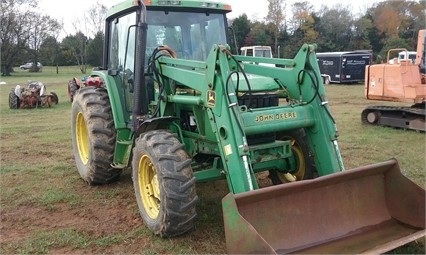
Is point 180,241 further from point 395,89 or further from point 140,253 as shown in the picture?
point 395,89

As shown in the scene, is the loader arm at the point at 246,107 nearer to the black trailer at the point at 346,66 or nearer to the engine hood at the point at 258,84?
the engine hood at the point at 258,84

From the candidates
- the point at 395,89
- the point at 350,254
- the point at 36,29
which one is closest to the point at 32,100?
the point at 395,89

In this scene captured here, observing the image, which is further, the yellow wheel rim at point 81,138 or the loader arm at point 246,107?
the yellow wheel rim at point 81,138

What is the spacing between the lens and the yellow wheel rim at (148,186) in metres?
4.55

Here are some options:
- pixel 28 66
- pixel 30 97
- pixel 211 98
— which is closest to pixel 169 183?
pixel 211 98

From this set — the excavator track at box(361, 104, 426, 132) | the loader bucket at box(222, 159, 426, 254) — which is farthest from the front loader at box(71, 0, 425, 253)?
the excavator track at box(361, 104, 426, 132)

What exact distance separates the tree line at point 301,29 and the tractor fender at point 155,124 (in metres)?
32.0

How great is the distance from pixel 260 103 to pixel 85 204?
101 inches

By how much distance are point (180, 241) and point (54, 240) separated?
129cm

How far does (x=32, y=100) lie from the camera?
16.8 m

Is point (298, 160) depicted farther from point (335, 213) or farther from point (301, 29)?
point (301, 29)

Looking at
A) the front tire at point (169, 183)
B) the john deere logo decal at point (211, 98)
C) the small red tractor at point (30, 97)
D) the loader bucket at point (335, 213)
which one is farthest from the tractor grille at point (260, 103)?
the small red tractor at point (30, 97)

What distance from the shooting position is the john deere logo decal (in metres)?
4.11

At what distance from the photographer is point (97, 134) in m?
5.64
